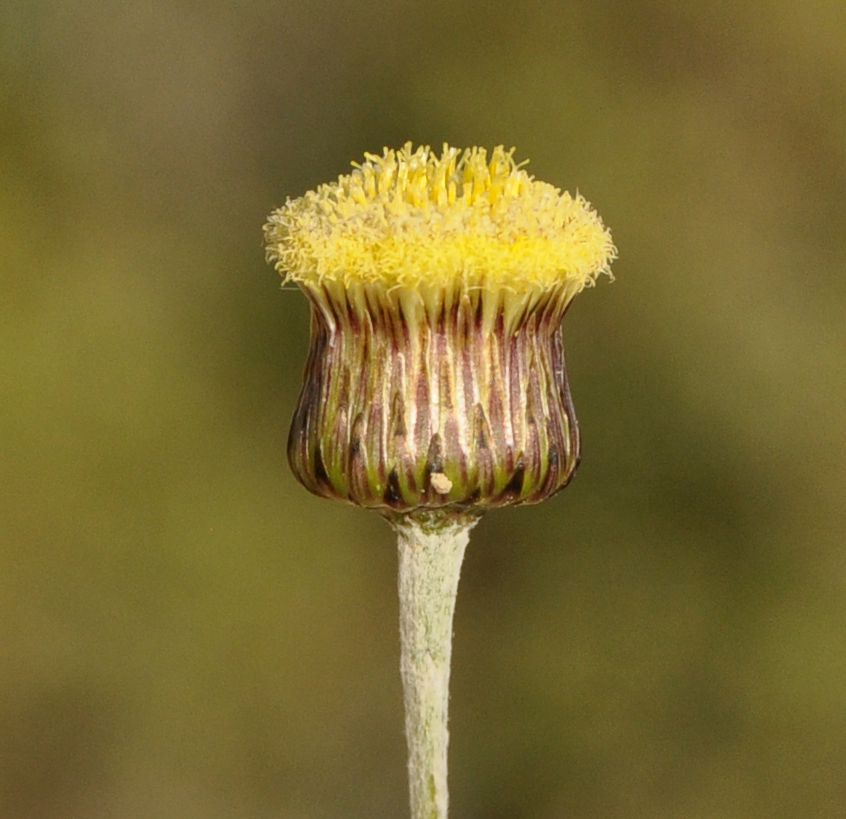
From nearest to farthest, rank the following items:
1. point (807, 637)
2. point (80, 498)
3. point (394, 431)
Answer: point (394, 431)
point (807, 637)
point (80, 498)

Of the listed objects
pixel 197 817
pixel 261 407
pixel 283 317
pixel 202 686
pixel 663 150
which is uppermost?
pixel 663 150

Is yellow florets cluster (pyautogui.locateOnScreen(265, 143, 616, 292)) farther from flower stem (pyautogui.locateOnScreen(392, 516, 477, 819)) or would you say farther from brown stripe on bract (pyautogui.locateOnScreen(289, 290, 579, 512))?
flower stem (pyautogui.locateOnScreen(392, 516, 477, 819))

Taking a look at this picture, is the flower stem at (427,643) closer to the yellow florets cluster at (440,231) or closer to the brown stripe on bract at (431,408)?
the brown stripe on bract at (431,408)

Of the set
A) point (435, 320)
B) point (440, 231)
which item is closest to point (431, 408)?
point (435, 320)

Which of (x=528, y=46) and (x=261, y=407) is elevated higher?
(x=528, y=46)

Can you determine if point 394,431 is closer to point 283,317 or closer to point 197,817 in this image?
point 283,317

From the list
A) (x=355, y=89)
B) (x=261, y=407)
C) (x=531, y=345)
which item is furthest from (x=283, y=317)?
(x=531, y=345)

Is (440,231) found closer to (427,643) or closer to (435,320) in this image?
(435,320)

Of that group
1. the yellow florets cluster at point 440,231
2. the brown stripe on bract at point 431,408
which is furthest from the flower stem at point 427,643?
the yellow florets cluster at point 440,231

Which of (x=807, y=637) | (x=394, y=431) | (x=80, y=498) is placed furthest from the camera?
(x=80, y=498)
